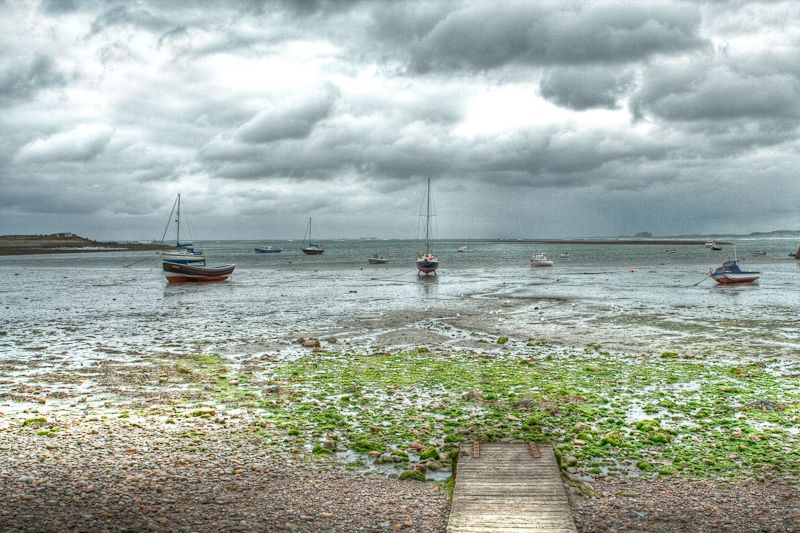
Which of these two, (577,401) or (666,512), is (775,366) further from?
(666,512)

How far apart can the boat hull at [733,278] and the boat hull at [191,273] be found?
46.7m

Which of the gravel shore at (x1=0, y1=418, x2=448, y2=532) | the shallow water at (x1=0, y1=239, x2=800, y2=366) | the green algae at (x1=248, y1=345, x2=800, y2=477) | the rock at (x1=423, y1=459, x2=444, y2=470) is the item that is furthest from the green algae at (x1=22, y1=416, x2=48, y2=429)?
the shallow water at (x1=0, y1=239, x2=800, y2=366)

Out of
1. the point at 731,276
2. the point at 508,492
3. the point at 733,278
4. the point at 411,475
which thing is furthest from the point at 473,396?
the point at 733,278

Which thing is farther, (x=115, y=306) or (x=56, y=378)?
(x=115, y=306)

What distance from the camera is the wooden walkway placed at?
25.0 ft

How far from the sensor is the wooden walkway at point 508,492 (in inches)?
300

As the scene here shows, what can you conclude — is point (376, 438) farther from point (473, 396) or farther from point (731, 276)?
point (731, 276)

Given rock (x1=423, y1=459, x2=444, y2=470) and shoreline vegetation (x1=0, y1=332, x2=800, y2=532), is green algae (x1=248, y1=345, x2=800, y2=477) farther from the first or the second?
rock (x1=423, y1=459, x2=444, y2=470)

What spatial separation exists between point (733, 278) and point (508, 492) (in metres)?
49.5

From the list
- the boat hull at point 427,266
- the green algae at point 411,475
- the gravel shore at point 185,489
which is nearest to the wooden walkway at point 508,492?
the gravel shore at point 185,489

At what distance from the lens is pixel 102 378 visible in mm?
16328

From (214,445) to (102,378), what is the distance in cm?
744

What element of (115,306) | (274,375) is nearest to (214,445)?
(274,375)

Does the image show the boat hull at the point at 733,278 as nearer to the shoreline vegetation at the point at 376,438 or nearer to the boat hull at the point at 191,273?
the shoreline vegetation at the point at 376,438
